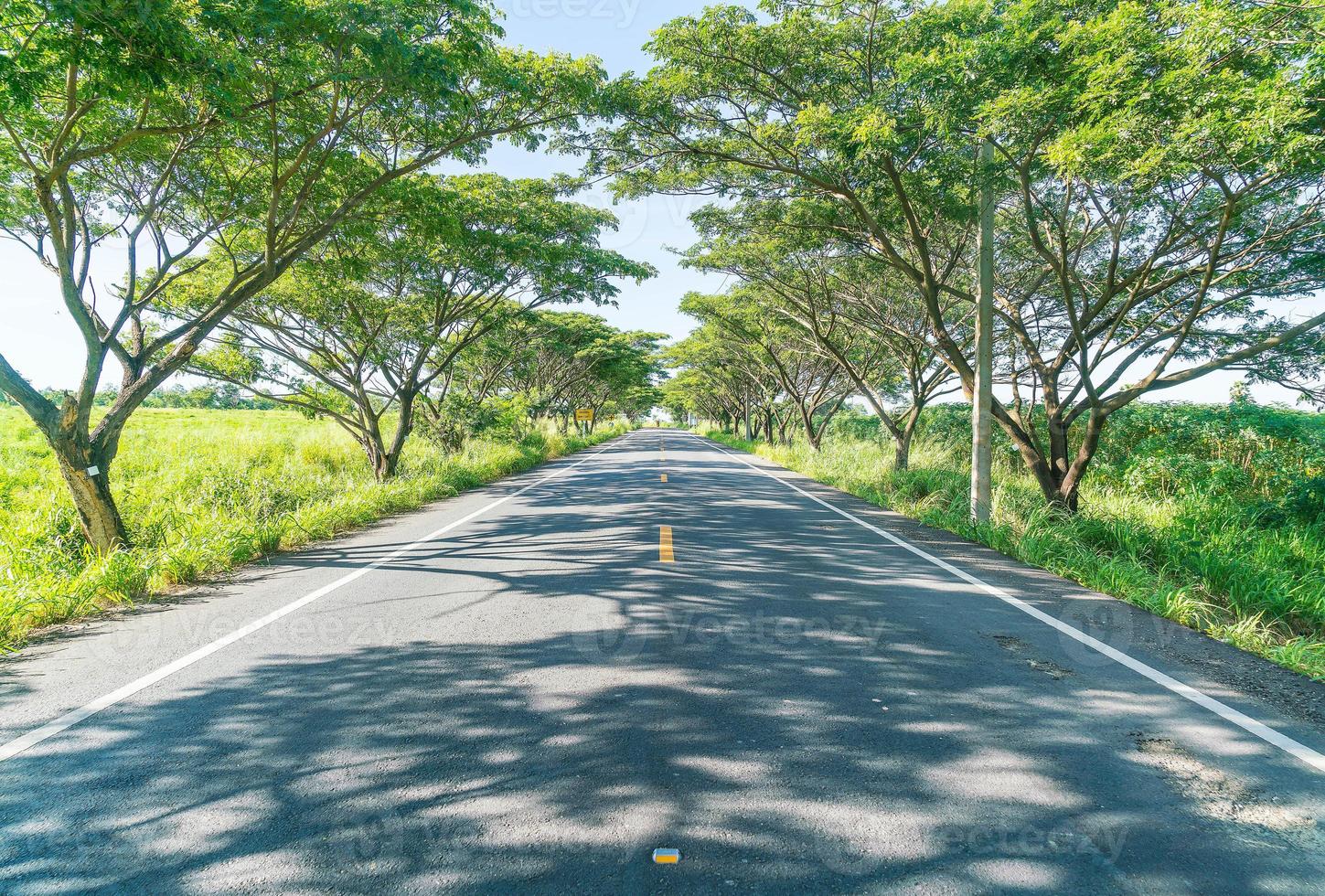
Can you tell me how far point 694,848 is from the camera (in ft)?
7.13

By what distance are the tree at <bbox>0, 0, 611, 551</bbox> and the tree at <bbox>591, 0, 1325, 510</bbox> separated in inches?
86.1

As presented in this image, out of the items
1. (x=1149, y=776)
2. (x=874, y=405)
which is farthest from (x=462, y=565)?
(x=874, y=405)

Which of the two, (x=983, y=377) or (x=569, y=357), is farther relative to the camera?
(x=569, y=357)

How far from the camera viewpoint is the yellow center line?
6.70 meters

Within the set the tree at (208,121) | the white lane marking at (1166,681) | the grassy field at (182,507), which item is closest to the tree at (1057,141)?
the tree at (208,121)

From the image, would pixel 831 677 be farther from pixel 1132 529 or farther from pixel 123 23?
pixel 123 23

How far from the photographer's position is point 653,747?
2.86 m

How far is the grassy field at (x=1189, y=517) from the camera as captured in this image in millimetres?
5031

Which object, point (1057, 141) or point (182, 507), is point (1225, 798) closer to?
point (1057, 141)

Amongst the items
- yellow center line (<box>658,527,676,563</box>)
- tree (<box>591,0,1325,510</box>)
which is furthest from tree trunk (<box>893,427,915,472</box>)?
yellow center line (<box>658,527,676,563</box>)

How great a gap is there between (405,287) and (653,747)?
14474 millimetres

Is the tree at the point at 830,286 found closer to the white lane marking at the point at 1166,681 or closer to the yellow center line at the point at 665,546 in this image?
the yellow center line at the point at 665,546

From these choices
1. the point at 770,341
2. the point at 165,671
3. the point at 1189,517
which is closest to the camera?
the point at 165,671

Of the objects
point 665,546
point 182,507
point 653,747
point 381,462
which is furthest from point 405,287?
point 653,747
